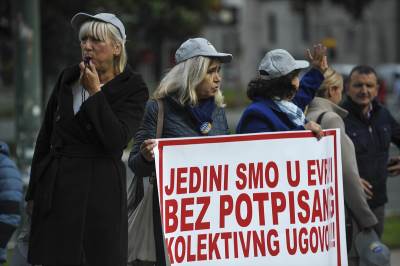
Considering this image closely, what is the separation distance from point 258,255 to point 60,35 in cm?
1522

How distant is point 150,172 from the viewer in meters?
4.96

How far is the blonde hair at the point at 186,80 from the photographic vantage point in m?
4.93

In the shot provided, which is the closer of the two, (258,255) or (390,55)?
(258,255)

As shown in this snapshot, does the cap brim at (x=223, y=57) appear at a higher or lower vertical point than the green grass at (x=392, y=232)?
higher

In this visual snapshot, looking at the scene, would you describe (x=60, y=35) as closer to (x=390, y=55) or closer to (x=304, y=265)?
(x=304, y=265)

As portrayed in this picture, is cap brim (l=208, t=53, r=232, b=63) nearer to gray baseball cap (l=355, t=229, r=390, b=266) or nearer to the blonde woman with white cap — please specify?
the blonde woman with white cap

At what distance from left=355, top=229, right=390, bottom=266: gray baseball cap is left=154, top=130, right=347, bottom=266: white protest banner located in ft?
1.46

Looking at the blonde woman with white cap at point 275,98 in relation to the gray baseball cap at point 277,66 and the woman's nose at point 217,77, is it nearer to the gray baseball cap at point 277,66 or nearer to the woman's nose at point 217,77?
the gray baseball cap at point 277,66

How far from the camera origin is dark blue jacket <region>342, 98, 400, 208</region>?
6441 millimetres

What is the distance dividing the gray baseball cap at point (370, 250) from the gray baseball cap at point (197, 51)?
1.50 meters

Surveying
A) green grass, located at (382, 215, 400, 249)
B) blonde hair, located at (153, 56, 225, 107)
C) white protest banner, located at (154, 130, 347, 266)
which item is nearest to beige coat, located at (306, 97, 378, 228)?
white protest banner, located at (154, 130, 347, 266)

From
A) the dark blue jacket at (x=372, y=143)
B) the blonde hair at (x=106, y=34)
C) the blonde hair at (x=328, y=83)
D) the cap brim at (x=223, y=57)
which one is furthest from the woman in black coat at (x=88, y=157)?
the dark blue jacket at (x=372, y=143)

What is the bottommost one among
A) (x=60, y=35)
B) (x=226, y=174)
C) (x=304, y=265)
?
(x=304, y=265)

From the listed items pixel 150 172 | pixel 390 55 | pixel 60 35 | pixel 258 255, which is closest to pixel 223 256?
pixel 258 255
